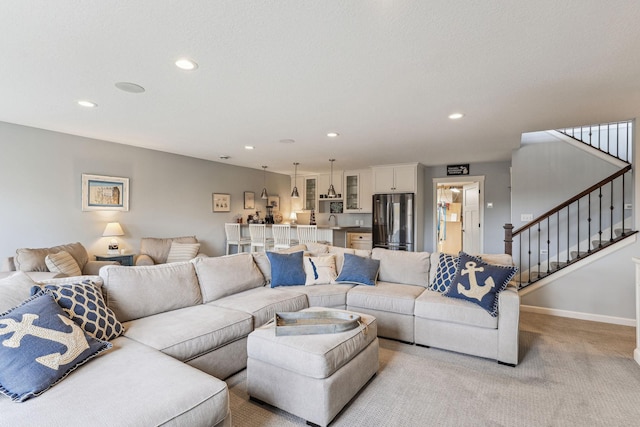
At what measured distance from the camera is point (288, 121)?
143 inches

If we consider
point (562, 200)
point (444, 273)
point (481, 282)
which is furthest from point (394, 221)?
point (481, 282)

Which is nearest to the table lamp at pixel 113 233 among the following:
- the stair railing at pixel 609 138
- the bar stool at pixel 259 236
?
the bar stool at pixel 259 236

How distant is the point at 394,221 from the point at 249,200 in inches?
129

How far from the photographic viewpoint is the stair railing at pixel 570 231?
172 inches

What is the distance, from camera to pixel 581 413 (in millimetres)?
2002

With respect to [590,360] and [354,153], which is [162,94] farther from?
[590,360]

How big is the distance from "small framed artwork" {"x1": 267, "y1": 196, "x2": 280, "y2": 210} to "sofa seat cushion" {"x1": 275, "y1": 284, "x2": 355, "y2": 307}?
4.58 meters

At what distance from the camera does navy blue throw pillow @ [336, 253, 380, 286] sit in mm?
3598

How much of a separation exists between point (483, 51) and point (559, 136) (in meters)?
3.71

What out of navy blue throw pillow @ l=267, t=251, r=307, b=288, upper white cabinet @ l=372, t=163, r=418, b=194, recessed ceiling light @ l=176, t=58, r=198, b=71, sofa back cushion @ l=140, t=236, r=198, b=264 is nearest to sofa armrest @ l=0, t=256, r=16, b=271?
sofa back cushion @ l=140, t=236, r=198, b=264

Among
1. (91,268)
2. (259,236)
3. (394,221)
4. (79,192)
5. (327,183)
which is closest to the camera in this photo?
(91,268)

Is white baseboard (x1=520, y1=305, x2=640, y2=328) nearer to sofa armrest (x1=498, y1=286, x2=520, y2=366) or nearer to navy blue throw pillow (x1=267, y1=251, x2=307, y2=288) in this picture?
sofa armrest (x1=498, y1=286, x2=520, y2=366)

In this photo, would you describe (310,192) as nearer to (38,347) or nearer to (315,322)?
(315,322)

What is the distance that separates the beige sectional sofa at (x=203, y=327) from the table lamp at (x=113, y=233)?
243 centimetres
